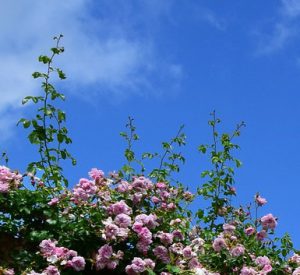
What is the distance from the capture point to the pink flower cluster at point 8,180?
5.12 metres

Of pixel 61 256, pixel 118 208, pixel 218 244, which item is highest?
pixel 218 244

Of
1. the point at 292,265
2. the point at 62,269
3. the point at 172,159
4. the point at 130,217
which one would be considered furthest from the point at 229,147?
the point at 62,269

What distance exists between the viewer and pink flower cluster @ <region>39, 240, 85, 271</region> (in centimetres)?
470

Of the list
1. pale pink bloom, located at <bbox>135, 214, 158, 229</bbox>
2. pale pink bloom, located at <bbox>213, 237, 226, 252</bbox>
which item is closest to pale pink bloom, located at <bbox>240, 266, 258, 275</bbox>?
pale pink bloom, located at <bbox>213, 237, 226, 252</bbox>

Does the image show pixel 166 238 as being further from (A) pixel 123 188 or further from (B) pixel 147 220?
(A) pixel 123 188

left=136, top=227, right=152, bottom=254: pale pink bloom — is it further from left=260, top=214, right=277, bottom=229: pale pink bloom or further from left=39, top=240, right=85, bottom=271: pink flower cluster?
left=260, top=214, right=277, bottom=229: pale pink bloom

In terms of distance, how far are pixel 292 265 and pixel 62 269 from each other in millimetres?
2142

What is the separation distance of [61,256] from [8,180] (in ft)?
2.68

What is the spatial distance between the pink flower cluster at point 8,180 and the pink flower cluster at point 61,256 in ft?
1.98

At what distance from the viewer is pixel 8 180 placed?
17.1 feet

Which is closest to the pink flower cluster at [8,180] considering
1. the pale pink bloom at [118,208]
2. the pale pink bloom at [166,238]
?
the pale pink bloom at [118,208]

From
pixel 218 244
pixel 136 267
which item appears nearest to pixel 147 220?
pixel 136 267

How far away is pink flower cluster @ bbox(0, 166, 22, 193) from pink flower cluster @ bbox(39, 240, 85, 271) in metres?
0.60

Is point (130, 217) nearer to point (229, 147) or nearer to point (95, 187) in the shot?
point (95, 187)
